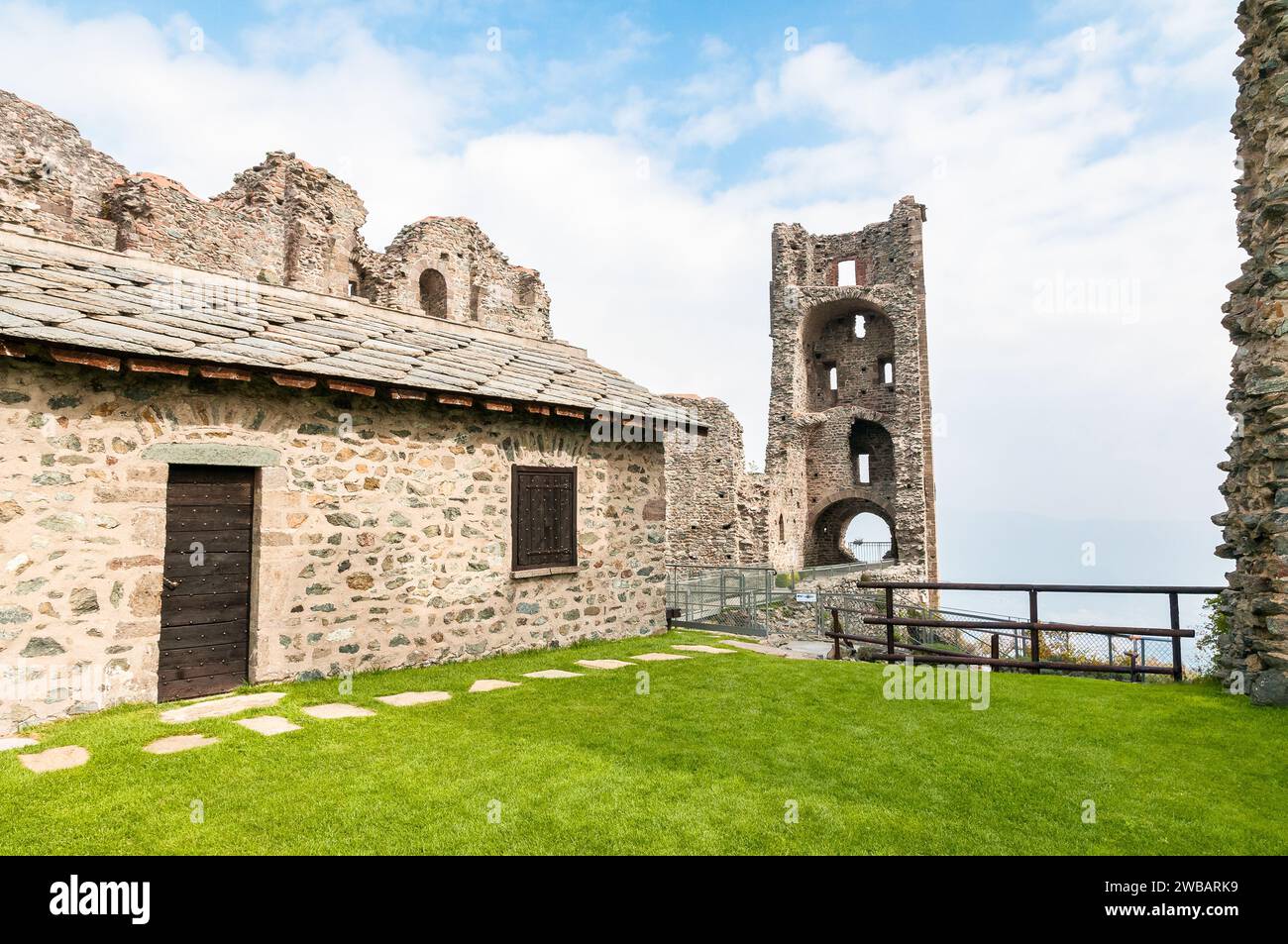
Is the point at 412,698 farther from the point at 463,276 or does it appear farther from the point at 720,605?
the point at 463,276

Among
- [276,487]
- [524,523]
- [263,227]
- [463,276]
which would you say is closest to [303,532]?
[276,487]

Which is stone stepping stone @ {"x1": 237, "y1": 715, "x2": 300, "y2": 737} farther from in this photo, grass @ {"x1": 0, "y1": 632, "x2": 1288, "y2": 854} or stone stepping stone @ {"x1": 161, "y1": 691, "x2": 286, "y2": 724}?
stone stepping stone @ {"x1": 161, "y1": 691, "x2": 286, "y2": 724}

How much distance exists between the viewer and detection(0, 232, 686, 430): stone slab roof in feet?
20.8

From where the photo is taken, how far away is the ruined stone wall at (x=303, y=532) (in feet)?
19.4

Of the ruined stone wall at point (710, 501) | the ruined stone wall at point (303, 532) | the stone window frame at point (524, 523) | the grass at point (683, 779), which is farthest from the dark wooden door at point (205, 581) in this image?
the ruined stone wall at point (710, 501)

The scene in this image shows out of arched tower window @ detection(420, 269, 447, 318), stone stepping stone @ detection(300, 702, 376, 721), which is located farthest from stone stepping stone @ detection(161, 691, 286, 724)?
arched tower window @ detection(420, 269, 447, 318)

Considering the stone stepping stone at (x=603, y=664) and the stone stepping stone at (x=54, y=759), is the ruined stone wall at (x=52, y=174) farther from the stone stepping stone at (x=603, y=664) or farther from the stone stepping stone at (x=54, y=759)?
the stone stepping stone at (x=603, y=664)

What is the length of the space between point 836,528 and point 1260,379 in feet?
105

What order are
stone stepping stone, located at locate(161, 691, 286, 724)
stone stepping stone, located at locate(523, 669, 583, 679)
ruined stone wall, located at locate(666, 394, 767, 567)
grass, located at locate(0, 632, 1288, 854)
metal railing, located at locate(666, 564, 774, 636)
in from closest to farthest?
1. grass, located at locate(0, 632, 1288, 854)
2. stone stepping stone, located at locate(161, 691, 286, 724)
3. stone stepping stone, located at locate(523, 669, 583, 679)
4. metal railing, located at locate(666, 564, 774, 636)
5. ruined stone wall, located at locate(666, 394, 767, 567)

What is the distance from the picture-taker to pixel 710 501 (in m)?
27.6

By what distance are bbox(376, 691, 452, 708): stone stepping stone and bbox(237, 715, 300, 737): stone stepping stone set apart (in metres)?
0.93

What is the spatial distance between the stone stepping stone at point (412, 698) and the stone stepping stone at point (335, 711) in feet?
0.95
